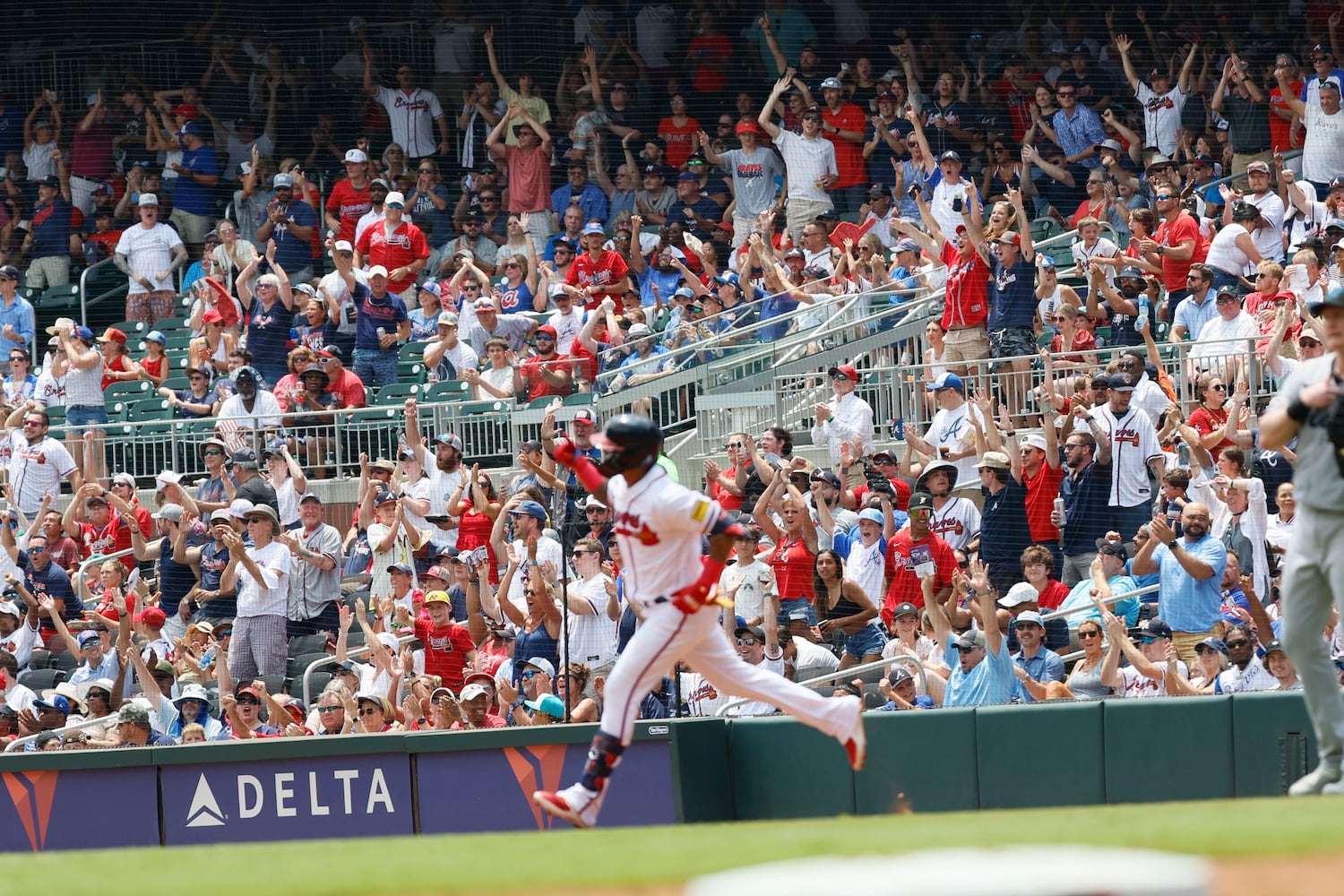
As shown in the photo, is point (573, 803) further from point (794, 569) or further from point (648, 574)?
point (794, 569)

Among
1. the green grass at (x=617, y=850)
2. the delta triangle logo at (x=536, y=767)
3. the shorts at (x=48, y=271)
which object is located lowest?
the delta triangle logo at (x=536, y=767)

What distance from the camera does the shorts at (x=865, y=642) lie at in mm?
10125

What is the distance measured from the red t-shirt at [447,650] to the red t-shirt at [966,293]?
13.5 feet

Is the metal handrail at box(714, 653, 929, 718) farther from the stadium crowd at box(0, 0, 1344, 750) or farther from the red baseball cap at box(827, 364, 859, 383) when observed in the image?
the red baseball cap at box(827, 364, 859, 383)

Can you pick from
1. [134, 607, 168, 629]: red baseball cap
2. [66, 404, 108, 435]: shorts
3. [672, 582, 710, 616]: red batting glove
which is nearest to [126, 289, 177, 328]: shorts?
[66, 404, 108, 435]: shorts

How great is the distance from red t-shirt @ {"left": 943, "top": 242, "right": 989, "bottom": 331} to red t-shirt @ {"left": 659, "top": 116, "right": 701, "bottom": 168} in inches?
200

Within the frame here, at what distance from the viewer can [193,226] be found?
18.7 metres

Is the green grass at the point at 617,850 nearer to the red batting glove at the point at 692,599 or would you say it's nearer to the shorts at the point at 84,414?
the red batting glove at the point at 692,599

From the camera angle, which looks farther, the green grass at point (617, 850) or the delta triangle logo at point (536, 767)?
the delta triangle logo at point (536, 767)

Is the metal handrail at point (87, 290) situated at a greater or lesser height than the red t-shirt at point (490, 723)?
greater

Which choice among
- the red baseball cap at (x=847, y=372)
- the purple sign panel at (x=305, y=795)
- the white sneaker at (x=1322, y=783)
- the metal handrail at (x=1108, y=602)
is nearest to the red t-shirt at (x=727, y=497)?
the red baseball cap at (x=847, y=372)

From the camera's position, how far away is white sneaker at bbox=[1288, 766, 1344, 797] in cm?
579

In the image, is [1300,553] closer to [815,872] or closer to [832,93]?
[815,872]

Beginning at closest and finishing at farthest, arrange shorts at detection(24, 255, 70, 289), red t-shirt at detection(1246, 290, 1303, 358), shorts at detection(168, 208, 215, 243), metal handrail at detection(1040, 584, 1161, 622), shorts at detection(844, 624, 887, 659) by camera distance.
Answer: metal handrail at detection(1040, 584, 1161, 622) → shorts at detection(844, 624, 887, 659) → red t-shirt at detection(1246, 290, 1303, 358) → shorts at detection(168, 208, 215, 243) → shorts at detection(24, 255, 70, 289)
